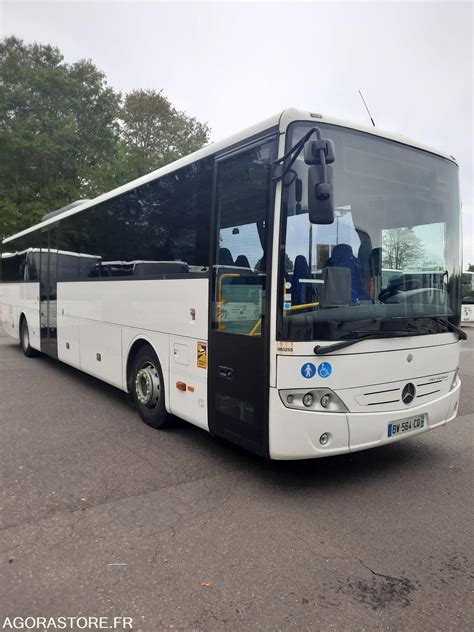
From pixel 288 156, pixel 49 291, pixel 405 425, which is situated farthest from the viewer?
pixel 49 291

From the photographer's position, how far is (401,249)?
442 cm

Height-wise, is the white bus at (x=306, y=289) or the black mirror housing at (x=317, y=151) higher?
the black mirror housing at (x=317, y=151)

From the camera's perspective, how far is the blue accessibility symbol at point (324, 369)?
392cm

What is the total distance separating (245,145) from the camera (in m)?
4.34

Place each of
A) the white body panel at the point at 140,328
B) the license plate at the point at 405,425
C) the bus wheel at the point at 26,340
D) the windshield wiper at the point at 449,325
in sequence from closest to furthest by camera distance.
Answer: the license plate at the point at 405,425, the windshield wiper at the point at 449,325, the white body panel at the point at 140,328, the bus wheel at the point at 26,340

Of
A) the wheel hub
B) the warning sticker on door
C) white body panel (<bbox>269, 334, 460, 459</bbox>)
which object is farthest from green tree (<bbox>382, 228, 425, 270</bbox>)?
the wheel hub

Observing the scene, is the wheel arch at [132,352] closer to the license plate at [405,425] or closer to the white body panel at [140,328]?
the white body panel at [140,328]

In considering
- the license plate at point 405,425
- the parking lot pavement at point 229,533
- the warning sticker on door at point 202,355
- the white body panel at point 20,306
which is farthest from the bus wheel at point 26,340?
Result: the license plate at point 405,425

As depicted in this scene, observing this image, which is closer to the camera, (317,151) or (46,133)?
(317,151)

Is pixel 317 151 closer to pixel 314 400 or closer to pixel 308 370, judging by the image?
pixel 308 370

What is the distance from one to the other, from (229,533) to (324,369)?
144 centimetres

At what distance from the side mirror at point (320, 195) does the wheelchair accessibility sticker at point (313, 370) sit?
114 centimetres

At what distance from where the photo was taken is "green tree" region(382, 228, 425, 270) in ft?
14.1

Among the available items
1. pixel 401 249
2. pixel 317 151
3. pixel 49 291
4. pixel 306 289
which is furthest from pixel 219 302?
pixel 49 291
